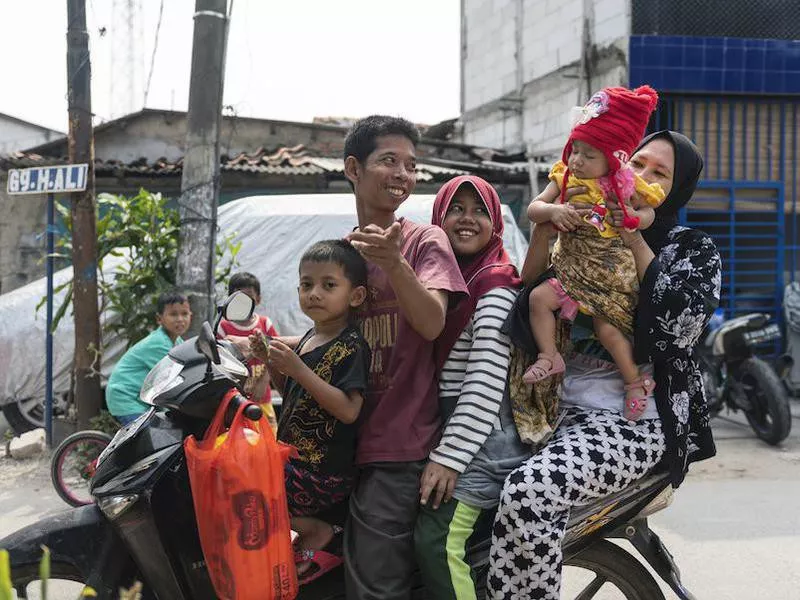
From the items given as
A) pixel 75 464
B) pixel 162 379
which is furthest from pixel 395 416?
pixel 75 464

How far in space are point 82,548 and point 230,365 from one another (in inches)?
23.7

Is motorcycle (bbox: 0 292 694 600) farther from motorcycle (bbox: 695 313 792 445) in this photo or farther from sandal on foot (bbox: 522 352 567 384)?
motorcycle (bbox: 695 313 792 445)

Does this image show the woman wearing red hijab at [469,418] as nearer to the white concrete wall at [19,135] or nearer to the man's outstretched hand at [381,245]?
the man's outstretched hand at [381,245]

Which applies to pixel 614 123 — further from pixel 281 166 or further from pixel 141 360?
pixel 281 166

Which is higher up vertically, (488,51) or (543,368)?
(488,51)

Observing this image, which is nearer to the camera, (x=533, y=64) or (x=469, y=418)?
(x=469, y=418)

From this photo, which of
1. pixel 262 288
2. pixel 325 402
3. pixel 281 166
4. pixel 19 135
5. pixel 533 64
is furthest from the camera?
pixel 19 135

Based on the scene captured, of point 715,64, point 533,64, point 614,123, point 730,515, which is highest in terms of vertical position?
point 533,64

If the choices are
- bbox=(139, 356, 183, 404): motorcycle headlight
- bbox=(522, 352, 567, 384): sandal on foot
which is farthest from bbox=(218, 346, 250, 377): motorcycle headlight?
bbox=(522, 352, 567, 384): sandal on foot

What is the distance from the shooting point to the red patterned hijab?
2139 millimetres

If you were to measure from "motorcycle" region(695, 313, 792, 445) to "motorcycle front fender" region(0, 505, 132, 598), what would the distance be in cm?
552

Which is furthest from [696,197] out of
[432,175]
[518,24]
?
[518,24]

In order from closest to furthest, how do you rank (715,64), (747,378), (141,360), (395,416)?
(395,416) < (141,360) < (747,378) < (715,64)

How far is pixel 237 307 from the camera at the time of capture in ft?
6.72
